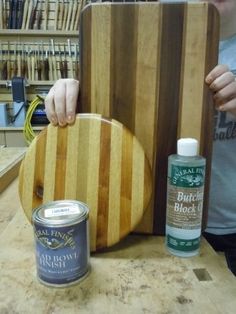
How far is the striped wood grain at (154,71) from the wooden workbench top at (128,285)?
0.30ft

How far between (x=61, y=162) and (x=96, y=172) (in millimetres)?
57

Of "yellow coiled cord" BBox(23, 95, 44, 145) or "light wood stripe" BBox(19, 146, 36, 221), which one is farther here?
"yellow coiled cord" BBox(23, 95, 44, 145)

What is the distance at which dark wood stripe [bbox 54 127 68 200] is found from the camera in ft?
1.55

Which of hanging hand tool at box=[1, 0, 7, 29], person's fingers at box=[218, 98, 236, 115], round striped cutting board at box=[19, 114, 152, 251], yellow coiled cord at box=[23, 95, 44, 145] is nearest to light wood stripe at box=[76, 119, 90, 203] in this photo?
round striped cutting board at box=[19, 114, 152, 251]

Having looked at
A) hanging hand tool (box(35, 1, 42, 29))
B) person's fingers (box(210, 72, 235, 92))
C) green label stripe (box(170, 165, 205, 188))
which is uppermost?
hanging hand tool (box(35, 1, 42, 29))

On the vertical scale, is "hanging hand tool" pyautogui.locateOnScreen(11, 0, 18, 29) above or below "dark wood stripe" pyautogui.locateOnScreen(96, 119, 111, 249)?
above

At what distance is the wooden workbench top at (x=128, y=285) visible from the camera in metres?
0.35

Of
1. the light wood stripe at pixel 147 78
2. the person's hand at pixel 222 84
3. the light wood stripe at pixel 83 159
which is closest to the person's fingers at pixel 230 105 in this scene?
the person's hand at pixel 222 84

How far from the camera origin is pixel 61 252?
1.20 ft

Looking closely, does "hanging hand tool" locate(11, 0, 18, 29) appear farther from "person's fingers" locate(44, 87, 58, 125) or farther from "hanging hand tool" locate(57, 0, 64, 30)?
"person's fingers" locate(44, 87, 58, 125)

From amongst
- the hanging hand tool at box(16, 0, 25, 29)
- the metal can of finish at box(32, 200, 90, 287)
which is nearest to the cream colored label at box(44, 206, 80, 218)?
the metal can of finish at box(32, 200, 90, 287)

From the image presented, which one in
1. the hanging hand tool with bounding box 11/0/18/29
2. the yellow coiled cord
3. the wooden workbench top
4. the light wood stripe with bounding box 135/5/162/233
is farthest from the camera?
the hanging hand tool with bounding box 11/0/18/29

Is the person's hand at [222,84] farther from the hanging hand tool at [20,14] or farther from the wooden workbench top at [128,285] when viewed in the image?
the hanging hand tool at [20,14]

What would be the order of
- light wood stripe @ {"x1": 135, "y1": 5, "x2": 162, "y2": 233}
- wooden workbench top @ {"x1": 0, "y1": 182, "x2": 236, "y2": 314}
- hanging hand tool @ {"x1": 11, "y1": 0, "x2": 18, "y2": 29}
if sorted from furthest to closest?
hanging hand tool @ {"x1": 11, "y1": 0, "x2": 18, "y2": 29}
light wood stripe @ {"x1": 135, "y1": 5, "x2": 162, "y2": 233}
wooden workbench top @ {"x1": 0, "y1": 182, "x2": 236, "y2": 314}
